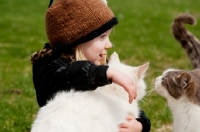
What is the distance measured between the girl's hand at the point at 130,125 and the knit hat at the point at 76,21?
29.0 inches

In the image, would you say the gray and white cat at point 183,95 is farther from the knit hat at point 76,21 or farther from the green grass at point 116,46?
the knit hat at point 76,21

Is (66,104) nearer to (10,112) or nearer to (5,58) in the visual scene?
(10,112)

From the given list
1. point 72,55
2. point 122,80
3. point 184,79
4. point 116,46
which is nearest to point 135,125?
point 184,79

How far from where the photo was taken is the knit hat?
3.30 m

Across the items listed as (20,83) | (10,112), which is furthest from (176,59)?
(10,112)

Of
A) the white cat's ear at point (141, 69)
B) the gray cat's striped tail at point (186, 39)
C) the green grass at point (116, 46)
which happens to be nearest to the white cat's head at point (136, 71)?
the white cat's ear at point (141, 69)

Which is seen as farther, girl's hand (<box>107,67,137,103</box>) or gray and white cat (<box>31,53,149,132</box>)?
girl's hand (<box>107,67,137,103</box>)

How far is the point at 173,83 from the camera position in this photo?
3.55 m

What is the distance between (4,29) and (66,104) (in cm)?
858

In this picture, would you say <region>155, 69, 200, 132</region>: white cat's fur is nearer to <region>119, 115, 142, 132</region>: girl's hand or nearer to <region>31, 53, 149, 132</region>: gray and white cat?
<region>119, 115, 142, 132</region>: girl's hand

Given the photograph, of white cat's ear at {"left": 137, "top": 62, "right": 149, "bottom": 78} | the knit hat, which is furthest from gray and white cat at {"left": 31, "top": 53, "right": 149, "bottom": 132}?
the knit hat

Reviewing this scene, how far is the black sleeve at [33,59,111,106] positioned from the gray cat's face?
0.81 meters

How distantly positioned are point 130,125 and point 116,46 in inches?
236

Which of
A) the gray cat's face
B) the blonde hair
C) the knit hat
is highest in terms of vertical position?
the knit hat
